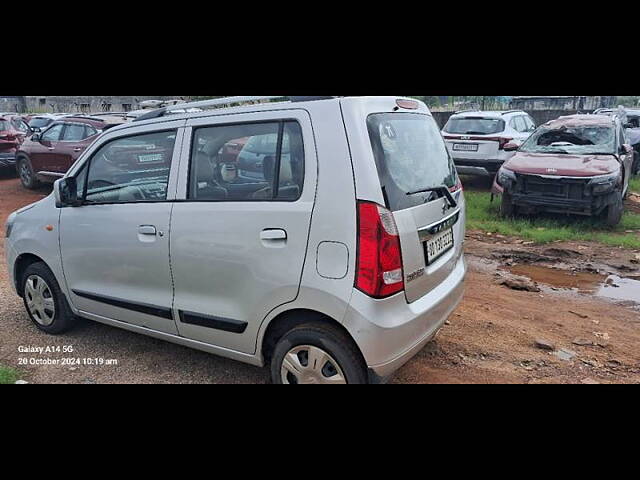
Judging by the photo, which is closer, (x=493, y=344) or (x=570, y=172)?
(x=493, y=344)

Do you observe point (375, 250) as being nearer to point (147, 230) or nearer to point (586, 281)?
point (147, 230)

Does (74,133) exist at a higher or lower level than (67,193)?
higher

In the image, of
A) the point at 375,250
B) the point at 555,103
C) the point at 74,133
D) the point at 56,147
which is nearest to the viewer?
the point at 375,250

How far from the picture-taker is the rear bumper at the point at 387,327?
2467 mm

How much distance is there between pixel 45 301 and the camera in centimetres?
406

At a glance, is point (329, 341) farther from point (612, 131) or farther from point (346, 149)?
point (612, 131)

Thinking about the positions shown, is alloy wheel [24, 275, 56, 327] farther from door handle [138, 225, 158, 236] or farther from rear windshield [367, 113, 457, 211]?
rear windshield [367, 113, 457, 211]

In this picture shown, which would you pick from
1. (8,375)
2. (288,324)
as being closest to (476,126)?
(288,324)

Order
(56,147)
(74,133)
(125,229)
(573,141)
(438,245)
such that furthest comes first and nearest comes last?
1. (56,147)
2. (74,133)
3. (573,141)
4. (125,229)
5. (438,245)

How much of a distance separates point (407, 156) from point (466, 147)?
8104mm

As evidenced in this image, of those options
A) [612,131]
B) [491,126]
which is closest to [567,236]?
[612,131]

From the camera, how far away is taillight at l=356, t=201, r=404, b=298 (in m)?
2.44

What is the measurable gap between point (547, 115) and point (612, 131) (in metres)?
9.74

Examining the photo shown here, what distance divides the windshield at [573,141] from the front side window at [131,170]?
6681mm
